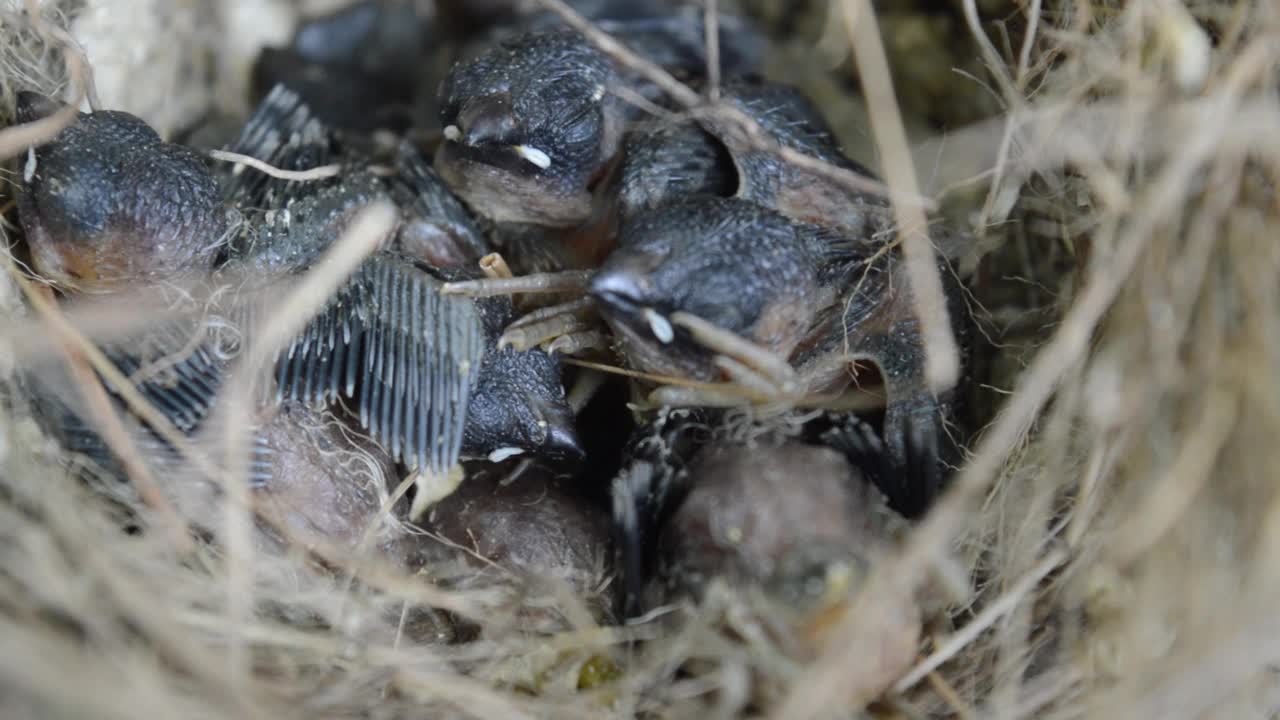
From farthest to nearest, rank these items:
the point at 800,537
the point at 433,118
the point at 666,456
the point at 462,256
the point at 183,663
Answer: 1. the point at 433,118
2. the point at 462,256
3. the point at 666,456
4. the point at 800,537
5. the point at 183,663

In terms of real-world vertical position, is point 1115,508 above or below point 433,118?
below

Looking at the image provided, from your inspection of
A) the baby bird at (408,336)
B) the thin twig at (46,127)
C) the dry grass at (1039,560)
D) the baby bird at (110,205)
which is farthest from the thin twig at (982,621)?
the thin twig at (46,127)

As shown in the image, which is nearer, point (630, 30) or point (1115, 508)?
point (1115, 508)

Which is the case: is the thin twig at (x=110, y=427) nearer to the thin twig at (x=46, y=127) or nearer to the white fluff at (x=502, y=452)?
the thin twig at (x=46, y=127)

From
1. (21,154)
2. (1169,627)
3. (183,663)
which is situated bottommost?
(1169,627)

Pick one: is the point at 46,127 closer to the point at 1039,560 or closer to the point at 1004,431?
the point at 1004,431

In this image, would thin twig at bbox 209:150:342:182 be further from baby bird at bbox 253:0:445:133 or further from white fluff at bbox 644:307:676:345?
white fluff at bbox 644:307:676:345

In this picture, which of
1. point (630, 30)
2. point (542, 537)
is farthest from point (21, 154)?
point (630, 30)

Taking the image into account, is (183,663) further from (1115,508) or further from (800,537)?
(1115,508)
